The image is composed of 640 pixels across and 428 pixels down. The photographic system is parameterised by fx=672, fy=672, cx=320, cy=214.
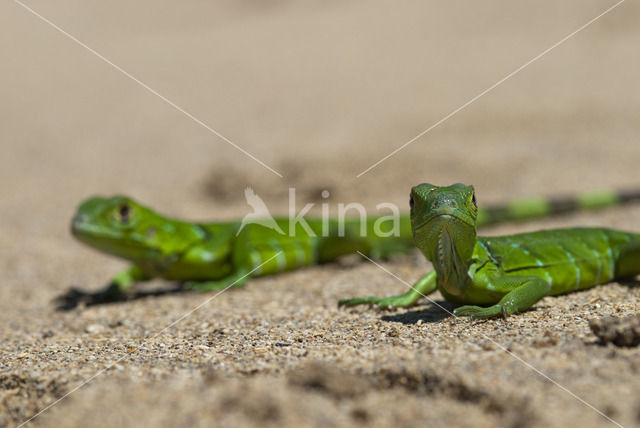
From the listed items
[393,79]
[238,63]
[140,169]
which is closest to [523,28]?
[393,79]

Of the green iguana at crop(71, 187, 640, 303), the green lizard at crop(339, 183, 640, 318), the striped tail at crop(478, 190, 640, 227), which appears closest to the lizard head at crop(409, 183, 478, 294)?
the green lizard at crop(339, 183, 640, 318)

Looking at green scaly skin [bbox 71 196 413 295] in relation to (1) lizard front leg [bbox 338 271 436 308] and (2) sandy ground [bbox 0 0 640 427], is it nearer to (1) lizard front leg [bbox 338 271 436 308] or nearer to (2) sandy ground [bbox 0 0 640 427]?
(2) sandy ground [bbox 0 0 640 427]

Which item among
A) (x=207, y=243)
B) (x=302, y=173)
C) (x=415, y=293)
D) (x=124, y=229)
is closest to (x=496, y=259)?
(x=415, y=293)

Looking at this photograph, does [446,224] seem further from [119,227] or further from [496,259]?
[119,227]

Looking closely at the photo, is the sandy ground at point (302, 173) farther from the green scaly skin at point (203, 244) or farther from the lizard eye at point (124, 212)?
the lizard eye at point (124, 212)

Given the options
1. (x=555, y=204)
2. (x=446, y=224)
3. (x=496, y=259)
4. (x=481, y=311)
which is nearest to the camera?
(x=446, y=224)

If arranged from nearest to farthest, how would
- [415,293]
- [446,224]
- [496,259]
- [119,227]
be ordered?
1. [446,224]
2. [496,259]
3. [415,293]
4. [119,227]
